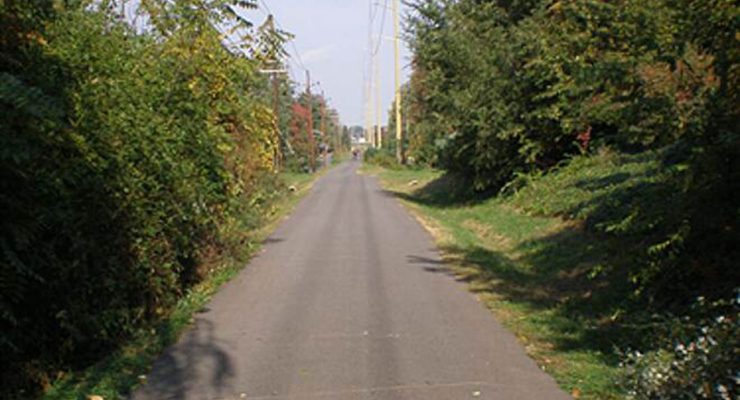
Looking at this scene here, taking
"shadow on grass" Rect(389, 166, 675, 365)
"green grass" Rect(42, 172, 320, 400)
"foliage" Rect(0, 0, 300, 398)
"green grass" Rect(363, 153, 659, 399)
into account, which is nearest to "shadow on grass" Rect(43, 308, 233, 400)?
"green grass" Rect(42, 172, 320, 400)

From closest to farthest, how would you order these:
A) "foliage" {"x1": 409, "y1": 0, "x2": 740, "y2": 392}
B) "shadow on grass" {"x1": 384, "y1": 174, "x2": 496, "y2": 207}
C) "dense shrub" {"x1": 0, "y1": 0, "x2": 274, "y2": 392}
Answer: "dense shrub" {"x1": 0, "y1": 0, "x2": 274, "y2": 392} < "foliage" {"x1": 409, "y1": 0, "x2": 740, "y2": 392} < "shadow on grass" {"x1": 384, "y1": 174, "x2": 496, "y2": 207}

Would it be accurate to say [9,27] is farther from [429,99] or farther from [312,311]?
[429,99]

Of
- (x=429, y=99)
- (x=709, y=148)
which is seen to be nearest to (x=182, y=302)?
(x=709, y=148)

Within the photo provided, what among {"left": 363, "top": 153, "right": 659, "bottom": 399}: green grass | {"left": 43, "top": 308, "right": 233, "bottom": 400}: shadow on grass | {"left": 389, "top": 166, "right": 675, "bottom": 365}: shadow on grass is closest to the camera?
{"left": 43, "top": 308, "right": 233, "bottom": 400}: shadow on grass

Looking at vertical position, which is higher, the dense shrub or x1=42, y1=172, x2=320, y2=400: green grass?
the dense shrub

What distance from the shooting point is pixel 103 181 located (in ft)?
24.5

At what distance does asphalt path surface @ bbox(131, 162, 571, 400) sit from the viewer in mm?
6562

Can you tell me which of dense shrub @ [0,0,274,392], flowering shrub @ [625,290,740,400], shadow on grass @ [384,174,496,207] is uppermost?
dense shrub @ [0,0,274,392]

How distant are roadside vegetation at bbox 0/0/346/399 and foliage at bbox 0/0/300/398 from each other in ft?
0.06

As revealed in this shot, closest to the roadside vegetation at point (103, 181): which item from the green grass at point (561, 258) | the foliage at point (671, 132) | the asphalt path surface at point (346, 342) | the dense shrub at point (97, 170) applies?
the dense shrub at point (97, 170)

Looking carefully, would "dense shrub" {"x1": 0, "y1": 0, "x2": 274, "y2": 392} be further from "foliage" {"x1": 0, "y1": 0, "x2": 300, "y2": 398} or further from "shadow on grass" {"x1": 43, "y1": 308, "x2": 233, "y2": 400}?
"shadow on grass" {"x1": 43, "y1": 308, "x2": 233, "y2": 400}

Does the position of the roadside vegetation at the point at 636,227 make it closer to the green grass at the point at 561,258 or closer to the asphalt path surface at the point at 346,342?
the green grass at the point at 561,258

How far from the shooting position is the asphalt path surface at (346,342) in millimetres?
6562

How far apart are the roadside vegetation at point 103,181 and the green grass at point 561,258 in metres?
4.15
